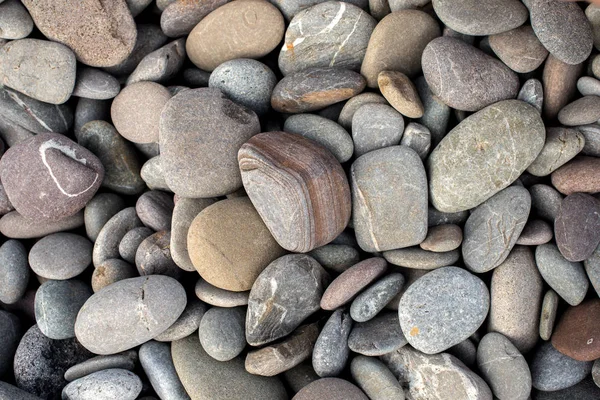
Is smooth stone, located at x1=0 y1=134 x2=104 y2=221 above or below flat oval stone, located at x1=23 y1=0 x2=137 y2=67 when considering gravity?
below

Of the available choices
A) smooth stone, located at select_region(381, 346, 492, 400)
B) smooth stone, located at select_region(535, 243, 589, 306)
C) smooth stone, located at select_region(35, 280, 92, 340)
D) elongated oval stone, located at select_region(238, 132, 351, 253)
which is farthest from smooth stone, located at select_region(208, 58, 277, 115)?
smooth stone, located at select_region(535, 243, 589, 306)

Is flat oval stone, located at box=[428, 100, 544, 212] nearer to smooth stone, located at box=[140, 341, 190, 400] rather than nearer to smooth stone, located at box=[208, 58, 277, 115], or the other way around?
smooth stone, located at box=[208, 58, 277, 115]

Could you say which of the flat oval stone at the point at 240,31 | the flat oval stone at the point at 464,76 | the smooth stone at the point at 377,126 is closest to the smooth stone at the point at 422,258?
the smooth stone at the point at 377,126

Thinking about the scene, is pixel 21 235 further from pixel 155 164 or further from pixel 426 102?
pixel 426 102

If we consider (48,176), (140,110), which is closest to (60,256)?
(48,176)

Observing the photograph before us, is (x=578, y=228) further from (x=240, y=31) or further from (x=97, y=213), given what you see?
(x=97, y=213)

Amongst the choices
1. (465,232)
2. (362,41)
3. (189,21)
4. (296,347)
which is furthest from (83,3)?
(465,232)

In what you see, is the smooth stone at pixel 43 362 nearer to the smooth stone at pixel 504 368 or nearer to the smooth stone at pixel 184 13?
the smooth stone at pixel 184 13
